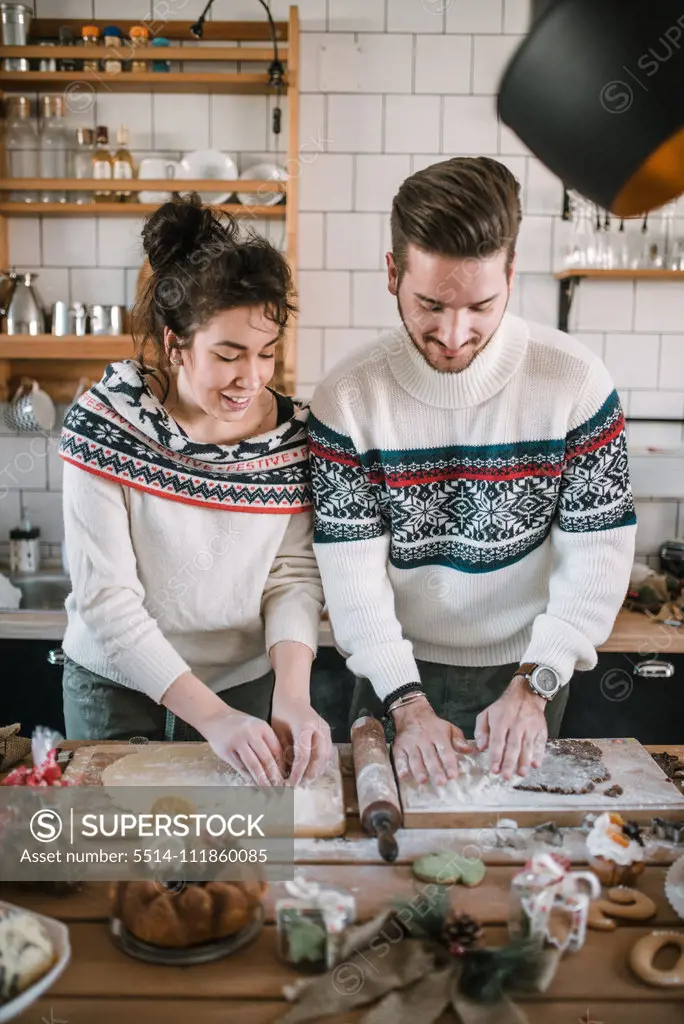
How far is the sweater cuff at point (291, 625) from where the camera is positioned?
1401mm

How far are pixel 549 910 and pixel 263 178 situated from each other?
2.15 meters

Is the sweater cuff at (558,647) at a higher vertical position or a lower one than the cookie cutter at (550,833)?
higher

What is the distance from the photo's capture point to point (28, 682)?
92.5 inches

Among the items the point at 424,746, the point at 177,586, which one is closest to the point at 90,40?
the point at 177,586

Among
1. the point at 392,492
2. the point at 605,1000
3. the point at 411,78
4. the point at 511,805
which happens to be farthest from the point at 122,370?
the point at 411,78

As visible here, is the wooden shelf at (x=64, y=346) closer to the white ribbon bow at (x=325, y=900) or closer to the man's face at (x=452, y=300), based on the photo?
the man's face at (x=452, y=300)

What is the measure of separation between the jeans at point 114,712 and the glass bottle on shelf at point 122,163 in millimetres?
1539

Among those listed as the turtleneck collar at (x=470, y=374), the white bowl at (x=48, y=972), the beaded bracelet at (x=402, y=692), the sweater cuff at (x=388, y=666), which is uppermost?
the turtleneck collar at (x=470, y=374)

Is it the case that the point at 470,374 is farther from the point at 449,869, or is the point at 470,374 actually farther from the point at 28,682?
the point at 28,682

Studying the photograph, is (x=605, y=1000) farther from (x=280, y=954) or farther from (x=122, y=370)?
(x=122, y=370)

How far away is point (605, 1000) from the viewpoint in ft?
2.88

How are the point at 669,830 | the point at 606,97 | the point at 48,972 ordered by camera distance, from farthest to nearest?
1. the point at 669,830
2. the point at 48,972
3. the point at 606,97

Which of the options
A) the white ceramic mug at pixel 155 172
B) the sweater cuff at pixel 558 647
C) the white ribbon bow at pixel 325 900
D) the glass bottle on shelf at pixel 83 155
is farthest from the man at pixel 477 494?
the glass bottle on shelf at pixel 83 155

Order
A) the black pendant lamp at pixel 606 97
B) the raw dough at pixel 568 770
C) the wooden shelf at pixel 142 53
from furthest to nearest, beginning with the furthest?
the wooden shelf at pixel 142 53 → the raw dough at pixel 568 770 → the black pendant lamp at pixel 606 97
